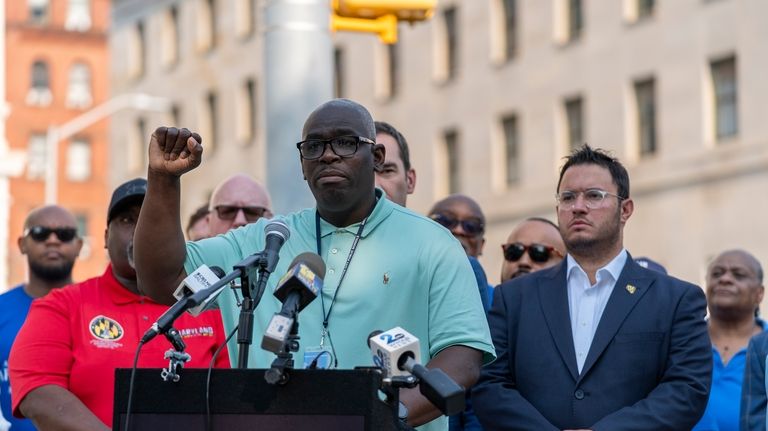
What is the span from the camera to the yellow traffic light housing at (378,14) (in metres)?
11.6

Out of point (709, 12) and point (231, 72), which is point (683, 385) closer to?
point (709, 12)

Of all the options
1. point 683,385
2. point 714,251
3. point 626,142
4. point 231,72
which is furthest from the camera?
point 231,72

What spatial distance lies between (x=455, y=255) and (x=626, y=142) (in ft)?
93.8

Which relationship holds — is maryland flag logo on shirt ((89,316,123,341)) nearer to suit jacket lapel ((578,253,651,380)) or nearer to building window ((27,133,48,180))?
suit jacket lapel ((578,253,651,380))

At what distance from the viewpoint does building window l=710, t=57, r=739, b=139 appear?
104ft

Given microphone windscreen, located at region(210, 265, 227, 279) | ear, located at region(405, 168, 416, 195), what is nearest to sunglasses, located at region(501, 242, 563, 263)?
ear, located at region(405, 168, 416, 195)

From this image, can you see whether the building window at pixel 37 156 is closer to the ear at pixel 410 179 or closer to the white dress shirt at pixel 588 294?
the ear at pixel 410 179

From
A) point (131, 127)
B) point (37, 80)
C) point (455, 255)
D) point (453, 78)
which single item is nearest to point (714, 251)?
point (453, 78)

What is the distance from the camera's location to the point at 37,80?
274 ft

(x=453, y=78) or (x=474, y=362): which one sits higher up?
(x=453, y=78)

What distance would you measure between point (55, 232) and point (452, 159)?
3035 centimetres

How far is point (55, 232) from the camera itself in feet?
36.4

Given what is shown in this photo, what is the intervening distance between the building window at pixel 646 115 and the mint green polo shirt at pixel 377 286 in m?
28.0

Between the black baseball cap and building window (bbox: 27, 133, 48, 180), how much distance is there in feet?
247
